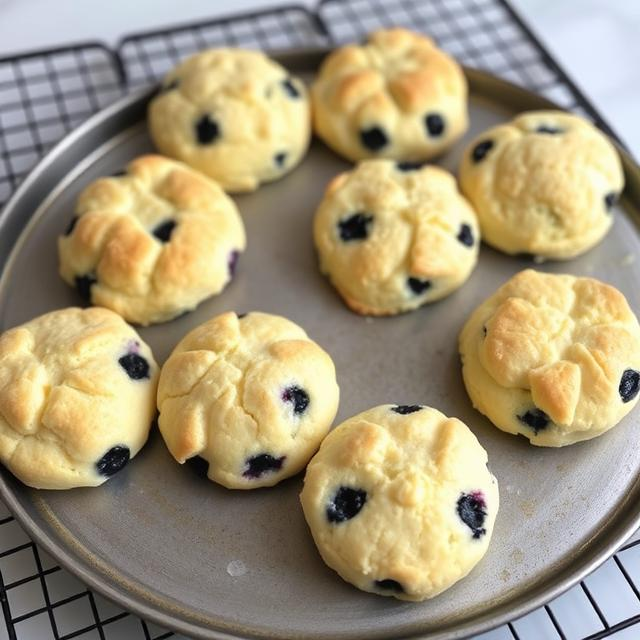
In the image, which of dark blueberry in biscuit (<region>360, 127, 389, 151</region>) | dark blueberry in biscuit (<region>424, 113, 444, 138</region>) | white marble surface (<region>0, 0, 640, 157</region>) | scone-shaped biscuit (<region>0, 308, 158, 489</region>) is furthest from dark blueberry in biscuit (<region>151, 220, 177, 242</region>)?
white marble surface (<region>0, 0, 640, 157</region>)

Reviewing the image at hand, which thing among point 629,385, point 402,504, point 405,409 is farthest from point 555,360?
point 402,504

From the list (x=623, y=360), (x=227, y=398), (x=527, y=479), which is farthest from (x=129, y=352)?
(x=623, y=360)

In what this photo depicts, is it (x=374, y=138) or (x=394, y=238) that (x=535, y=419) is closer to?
(x=394, y=238)

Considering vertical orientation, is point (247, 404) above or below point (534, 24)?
below

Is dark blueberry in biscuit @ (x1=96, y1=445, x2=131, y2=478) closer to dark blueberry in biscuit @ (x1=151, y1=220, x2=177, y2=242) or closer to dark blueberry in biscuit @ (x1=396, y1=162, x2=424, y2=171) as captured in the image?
dark blueberry in biscuit @ (x1=151, y1=220, x2=177, y2=242)

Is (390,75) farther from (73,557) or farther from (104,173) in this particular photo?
(73,557)

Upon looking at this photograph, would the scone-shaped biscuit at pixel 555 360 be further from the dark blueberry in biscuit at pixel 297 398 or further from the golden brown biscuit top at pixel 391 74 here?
the golden brown biscuit top at pixel 391 74
